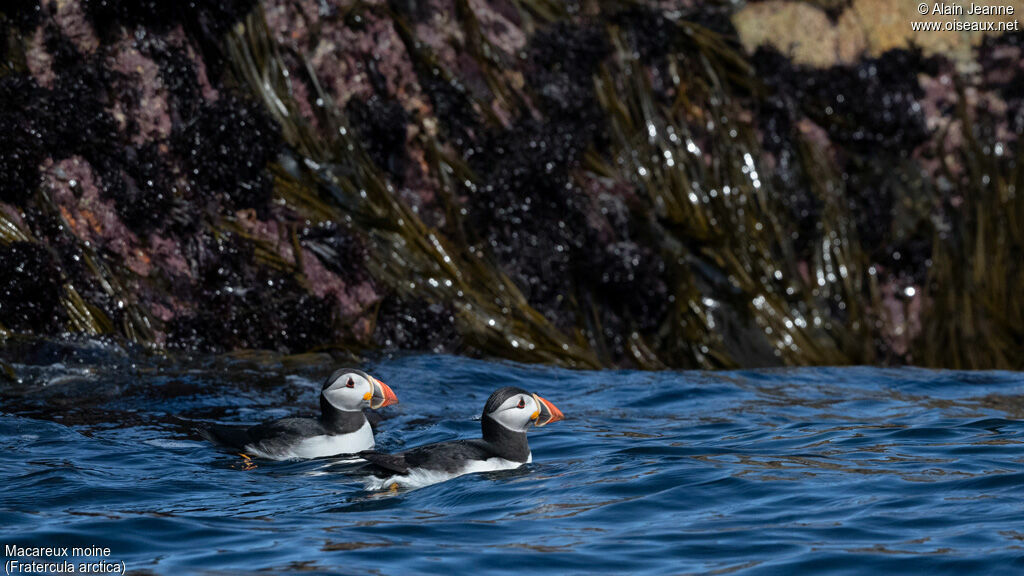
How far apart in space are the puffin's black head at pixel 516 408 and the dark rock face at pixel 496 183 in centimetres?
312

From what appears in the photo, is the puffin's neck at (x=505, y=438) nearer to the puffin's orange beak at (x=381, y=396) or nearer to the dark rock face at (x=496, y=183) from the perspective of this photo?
the puffin's orange beak at (x=381, y=396)

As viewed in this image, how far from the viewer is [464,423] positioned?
7.91 metres

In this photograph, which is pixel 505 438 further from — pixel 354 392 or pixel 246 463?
pixel 246 463

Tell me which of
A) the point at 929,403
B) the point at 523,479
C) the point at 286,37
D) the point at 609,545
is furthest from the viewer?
the point at 286,37

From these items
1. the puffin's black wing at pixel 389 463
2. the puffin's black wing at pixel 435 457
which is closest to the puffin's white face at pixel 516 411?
the puffin's black wing at pixel 435 457

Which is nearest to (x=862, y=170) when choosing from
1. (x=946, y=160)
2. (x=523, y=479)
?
(x=946, y=160)

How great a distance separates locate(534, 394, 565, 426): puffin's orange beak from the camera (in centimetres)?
664

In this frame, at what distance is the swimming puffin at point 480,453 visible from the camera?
5879mm

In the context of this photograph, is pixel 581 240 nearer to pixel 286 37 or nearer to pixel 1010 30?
pixel 286 37

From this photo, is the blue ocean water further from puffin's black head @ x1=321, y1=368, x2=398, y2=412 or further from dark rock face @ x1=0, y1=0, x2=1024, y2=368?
dark rock face @ x1=0, y1=0, x2=1024, y2=368

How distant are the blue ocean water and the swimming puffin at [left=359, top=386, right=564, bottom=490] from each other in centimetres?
12

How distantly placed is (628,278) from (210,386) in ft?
14.0
